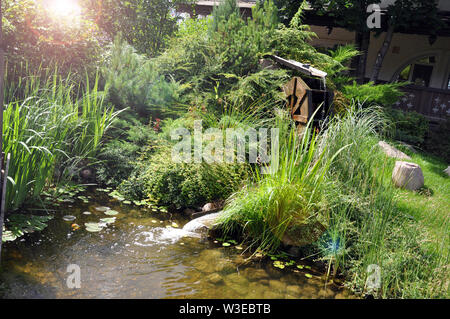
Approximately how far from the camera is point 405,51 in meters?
15.2

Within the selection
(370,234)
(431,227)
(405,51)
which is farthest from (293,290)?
(405,51)

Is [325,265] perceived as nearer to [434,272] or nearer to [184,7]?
[434,272]

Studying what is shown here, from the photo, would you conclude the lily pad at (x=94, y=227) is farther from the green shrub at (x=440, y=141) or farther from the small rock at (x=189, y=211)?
the green shrub at (x=440, y=141)

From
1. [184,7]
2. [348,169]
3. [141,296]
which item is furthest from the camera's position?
[184,7]

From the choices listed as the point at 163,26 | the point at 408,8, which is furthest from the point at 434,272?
the point at 163,26

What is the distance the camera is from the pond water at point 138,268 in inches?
131

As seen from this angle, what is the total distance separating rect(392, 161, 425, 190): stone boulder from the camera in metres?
5.95

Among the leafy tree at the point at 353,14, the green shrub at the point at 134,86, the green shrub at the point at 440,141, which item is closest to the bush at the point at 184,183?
the green shrub at the point at 134,86

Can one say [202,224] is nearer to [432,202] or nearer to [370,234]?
[370,234]

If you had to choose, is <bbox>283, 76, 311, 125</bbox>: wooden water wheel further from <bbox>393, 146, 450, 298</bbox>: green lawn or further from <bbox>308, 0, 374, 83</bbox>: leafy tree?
<bbox>308, 0, 374, 83</bbox>: leafy tree

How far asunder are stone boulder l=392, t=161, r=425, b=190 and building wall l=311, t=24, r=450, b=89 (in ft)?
34.9

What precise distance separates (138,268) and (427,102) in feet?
37.8
